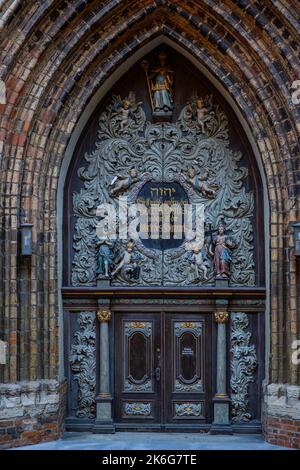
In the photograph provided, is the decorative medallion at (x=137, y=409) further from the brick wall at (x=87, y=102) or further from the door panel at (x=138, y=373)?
the brick wall at (x=87, y=102)

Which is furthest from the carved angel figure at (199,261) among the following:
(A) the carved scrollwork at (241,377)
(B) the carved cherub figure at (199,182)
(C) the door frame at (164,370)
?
(A) the carved scrollwork at (241,377)

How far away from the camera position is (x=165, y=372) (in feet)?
38.9

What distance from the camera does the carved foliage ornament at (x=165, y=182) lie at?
11930 mm

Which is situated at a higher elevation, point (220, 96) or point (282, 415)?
point (220, 96)

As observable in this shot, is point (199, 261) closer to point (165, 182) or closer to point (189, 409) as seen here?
point (165, 182)

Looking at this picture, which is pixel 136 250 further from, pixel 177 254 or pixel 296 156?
pixel 296 156

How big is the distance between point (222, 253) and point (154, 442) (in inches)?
105

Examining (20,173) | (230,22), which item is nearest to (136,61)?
(230,22)

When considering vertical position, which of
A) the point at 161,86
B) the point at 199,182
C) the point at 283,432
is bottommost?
the point at 283,432

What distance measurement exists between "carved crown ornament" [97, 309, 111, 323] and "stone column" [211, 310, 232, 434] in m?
1.48

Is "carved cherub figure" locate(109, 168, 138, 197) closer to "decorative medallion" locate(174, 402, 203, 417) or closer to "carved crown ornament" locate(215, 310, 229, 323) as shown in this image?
"carved crown ornament" locate(215, 310, 229, 323)

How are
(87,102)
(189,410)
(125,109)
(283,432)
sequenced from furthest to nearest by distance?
(125,109) < (189,410) < (87,102) < (283,432)

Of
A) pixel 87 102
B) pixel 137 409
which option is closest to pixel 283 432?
pixel 137 409

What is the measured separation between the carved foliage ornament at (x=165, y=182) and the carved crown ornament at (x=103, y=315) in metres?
0.43
